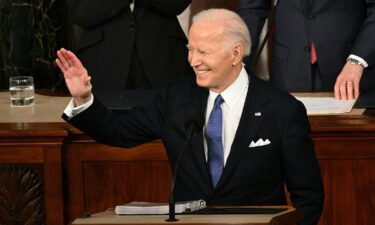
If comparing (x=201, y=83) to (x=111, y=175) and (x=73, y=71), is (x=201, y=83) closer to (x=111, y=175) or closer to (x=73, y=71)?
(x=73, y=71)

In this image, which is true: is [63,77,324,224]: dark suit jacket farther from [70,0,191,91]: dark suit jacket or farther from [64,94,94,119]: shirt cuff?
[70,0,191,91]: dark suit jacket

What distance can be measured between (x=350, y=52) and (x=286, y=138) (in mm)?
1276

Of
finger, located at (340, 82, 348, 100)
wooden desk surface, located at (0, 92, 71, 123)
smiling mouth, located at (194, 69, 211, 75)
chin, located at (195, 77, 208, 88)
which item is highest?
smiling mouth, located at (194, 69, 211, 75)

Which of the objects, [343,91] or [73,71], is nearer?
[73,71]

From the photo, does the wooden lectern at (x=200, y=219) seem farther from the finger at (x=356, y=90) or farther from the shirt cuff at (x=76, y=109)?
the finger at (x=356, y=90)

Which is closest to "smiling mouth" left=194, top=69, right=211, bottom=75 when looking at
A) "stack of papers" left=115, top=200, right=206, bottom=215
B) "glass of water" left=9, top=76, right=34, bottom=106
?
A: "stack of papers" left=115, top=200, right=206, bottom=215

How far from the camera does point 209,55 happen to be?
12.3 feet

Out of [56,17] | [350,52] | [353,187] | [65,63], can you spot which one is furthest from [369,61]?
[56,17]

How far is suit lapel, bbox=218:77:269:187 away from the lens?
3.77 m

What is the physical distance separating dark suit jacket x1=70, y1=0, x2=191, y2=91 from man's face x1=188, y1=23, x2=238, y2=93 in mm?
1335

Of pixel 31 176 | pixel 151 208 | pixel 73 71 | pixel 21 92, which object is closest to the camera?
pixel 151 208

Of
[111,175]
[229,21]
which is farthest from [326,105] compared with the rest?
[229,21]

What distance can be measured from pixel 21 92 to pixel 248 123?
1525 millimetres

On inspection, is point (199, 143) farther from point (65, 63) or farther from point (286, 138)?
point (65, 63)
